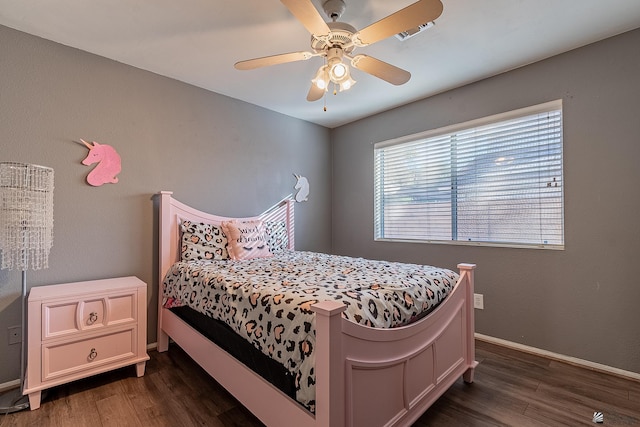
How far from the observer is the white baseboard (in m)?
2.11

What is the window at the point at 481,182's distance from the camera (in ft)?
8.13

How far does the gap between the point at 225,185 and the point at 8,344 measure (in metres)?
1.95

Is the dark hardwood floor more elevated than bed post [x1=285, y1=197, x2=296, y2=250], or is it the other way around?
bed post [x1=285, y1=197, x2=296, y2=250]

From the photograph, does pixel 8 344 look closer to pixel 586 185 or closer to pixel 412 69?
pixel 412 69

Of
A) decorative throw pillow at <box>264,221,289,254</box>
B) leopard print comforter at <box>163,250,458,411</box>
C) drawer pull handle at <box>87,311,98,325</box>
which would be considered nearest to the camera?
leopard print comforter at <box>163,250,458,411</box>

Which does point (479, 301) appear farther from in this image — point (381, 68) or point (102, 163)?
point (102, 163)

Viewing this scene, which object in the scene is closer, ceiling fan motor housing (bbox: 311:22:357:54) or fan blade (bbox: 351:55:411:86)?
ceiling fan motor housing (bbox: 311:22:357:54)

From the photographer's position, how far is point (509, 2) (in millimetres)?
1810

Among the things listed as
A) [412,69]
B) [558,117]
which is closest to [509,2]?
[412,69]

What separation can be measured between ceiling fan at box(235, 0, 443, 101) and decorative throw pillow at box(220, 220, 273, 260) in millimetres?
1410

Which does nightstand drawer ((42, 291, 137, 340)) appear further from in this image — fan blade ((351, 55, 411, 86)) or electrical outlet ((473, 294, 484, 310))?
electrical outlet ((473, 294, 484, 310))

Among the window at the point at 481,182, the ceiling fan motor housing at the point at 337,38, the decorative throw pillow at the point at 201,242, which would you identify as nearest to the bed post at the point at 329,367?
the ceiling fan motor housing at the point at 337,38

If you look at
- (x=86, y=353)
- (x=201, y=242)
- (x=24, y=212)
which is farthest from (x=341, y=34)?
(x=86, y=353)

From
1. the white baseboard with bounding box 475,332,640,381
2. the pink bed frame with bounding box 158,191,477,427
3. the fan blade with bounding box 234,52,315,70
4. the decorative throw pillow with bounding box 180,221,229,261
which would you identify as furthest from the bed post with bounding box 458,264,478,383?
the decorative throw pillow with bounding box 180,221,229,261
